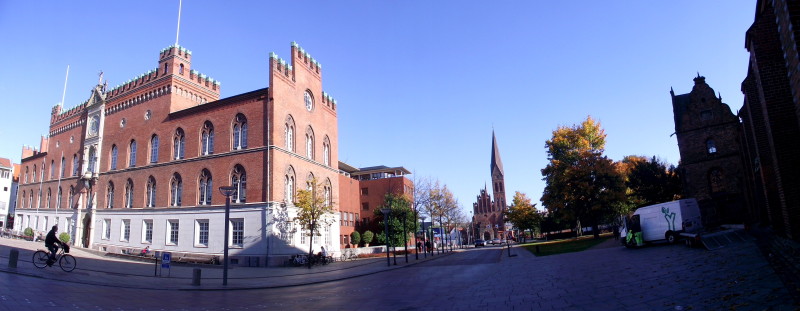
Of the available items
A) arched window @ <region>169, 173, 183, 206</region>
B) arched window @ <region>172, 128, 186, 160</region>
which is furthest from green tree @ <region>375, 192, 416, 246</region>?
arched window @ <region>172, 128, 186, 160</region>

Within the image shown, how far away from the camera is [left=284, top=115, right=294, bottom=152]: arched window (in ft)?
113

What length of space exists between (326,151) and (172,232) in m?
14.9

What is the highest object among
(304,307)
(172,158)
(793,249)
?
(172,158)

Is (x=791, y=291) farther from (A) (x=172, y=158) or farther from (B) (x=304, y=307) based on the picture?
(A) (x=172, y=158)

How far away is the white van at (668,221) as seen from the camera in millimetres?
24233

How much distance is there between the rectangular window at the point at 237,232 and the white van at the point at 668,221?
86.9 feet

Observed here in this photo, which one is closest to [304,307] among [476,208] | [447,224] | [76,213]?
[76,213]

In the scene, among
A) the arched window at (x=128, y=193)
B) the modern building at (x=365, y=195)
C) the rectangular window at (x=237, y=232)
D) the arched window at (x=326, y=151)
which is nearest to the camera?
the rectangular window at (x=237, y=232)

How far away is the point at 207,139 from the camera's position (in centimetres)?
3597

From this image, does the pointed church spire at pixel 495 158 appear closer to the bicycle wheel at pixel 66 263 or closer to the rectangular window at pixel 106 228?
the rectangular window at pixel 106 228

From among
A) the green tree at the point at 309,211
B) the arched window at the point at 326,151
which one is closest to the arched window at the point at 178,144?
the arched window at the point at 326,151

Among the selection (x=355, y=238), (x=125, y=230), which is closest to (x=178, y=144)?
(x=125, y=230)

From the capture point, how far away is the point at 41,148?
Result: 196ft

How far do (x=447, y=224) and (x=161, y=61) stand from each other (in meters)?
45.6
